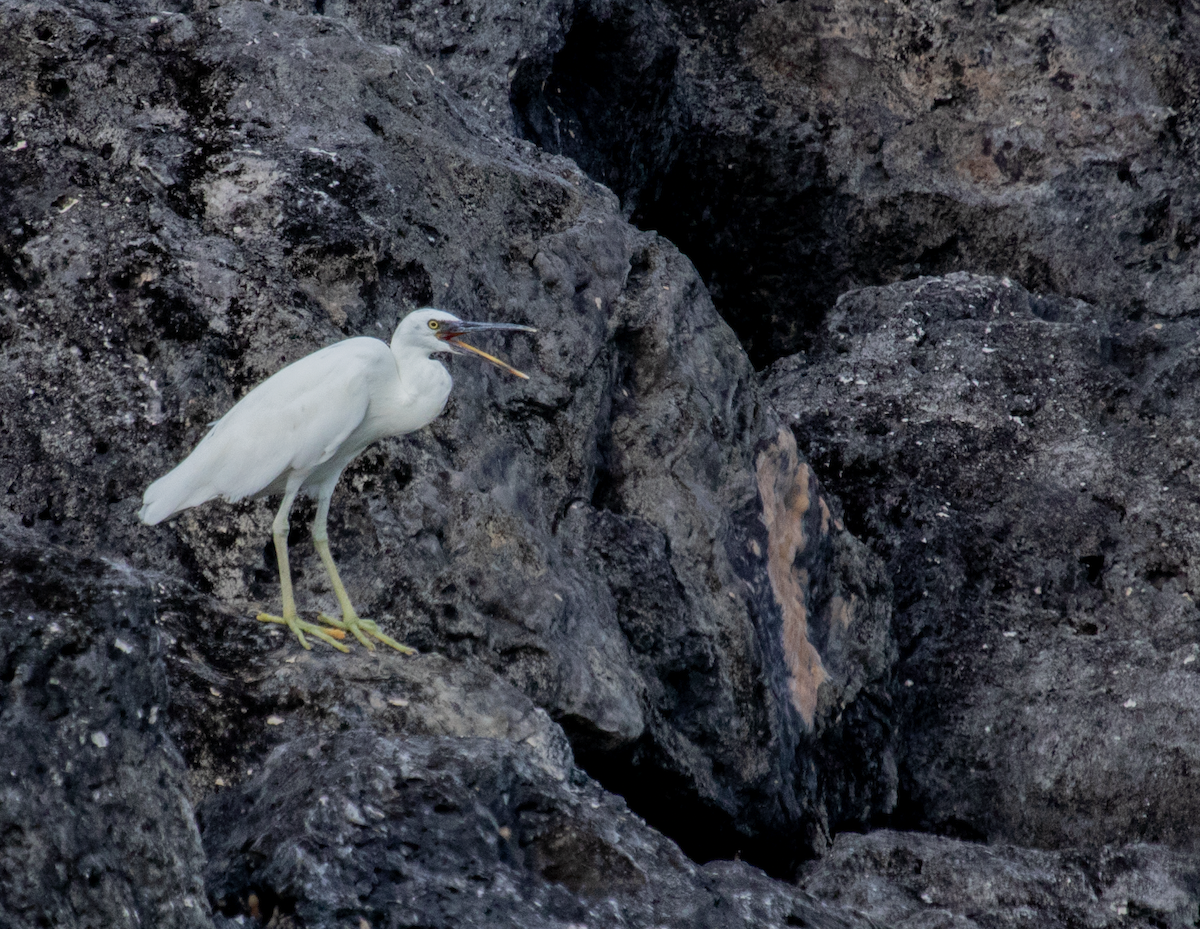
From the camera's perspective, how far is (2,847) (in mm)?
2338

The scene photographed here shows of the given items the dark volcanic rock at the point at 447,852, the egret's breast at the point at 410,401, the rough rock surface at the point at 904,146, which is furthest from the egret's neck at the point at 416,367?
the rough rock surface at the point at 904,146

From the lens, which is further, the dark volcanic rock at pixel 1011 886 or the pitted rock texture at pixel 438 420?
the pitted rock texture at pixel 438 420

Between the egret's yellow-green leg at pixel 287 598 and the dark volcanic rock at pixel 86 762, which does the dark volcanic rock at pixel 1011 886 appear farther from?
the dark volcanic rock at pixel 86 762

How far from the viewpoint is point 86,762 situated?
98.0 inches

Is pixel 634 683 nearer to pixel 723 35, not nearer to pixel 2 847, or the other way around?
pixel 2 847

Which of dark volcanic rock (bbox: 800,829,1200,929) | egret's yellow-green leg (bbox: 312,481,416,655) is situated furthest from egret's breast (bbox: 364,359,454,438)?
dark volcanic rock (bbox: 800,829,1200,929)

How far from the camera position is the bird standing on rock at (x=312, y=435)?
4238 millimetres

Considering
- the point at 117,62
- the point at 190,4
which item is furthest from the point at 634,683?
the point at 190,4

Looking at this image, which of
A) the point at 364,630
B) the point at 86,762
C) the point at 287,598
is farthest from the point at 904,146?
the point at 86,762

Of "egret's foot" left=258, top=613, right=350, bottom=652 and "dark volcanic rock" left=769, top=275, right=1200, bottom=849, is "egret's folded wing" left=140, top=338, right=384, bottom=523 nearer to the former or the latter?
"egret's foot" left=258, top=613, right=350, bottom=652

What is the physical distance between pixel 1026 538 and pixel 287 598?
3.97 meters

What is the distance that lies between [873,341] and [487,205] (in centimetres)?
283

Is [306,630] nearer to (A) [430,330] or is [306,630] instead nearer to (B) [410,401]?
(B) [410,401]

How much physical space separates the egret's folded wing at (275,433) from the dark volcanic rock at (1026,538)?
11.2 ft
